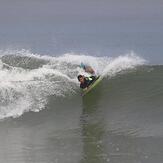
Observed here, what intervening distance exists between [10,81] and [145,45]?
61.3 ft

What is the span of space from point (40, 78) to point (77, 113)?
2896 millimetres

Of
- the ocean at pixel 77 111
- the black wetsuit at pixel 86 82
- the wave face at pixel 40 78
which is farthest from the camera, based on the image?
the black wetsuit at pixel 86 82

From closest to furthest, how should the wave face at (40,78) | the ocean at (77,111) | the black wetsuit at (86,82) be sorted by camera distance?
the ocean at (77,111) < the wave face at (40,78) < the black wetsuit at (86,82)

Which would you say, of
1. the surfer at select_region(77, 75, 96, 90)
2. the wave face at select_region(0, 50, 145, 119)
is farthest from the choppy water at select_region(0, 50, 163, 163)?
the surfer at select_region(77, 75, 96, 90)

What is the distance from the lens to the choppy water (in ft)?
40.0

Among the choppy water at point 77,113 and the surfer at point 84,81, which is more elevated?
the surfer at point 84,81

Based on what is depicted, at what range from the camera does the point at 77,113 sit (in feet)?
52.0

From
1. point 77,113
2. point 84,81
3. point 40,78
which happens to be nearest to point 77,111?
point 77,113

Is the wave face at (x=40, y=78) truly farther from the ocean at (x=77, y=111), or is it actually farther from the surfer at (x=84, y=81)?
the surfer at (x=84, y=81)

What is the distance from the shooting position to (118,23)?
47719 mm

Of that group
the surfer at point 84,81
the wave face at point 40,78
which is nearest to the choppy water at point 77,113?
the wave face at point 40,78

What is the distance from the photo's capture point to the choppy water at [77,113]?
12.2m

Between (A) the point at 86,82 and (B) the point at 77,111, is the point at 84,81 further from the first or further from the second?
(B) the point at 77,111

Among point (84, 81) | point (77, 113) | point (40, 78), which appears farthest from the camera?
Answer: point (40, 78)
